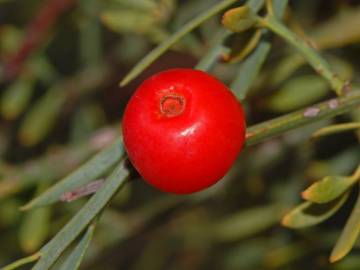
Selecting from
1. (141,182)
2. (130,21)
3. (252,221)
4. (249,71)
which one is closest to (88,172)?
(249,71)

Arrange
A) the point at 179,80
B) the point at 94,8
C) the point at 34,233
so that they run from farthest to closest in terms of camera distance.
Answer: the point at 94,8 < the point at 34,233 < the point at 179,80

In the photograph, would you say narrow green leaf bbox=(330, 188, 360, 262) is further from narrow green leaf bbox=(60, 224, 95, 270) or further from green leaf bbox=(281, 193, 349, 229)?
narrow green leaf bbox=(60, 224, 95, 270)

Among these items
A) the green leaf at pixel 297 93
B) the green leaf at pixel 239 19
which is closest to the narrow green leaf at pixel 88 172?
the green leaf at pixel 239 19

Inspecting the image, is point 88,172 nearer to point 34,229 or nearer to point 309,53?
point 309,53

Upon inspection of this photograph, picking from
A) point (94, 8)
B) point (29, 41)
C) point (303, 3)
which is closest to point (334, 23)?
point (303, 3)

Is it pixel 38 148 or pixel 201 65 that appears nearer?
pixel 201 65

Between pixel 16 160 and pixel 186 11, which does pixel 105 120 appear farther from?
pixel 186 11
